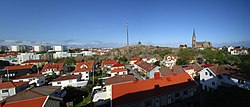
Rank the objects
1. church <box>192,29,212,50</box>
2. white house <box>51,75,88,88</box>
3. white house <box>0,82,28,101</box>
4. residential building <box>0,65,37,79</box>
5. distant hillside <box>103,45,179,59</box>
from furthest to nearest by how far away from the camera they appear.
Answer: church <box>192,29,212,50</box> < distant hillside <box>103,45,179,59</box> < residential building <box>0,65,37,79</box> < white house <box>51,75,88,88</box> < white house <box>0,82,28,101</box>

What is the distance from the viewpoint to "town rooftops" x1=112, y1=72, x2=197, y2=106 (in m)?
9.93

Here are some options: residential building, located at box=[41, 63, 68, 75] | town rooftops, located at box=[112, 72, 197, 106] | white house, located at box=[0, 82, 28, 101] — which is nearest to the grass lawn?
town rooftops, located at box=[112, 72, 197, 106]

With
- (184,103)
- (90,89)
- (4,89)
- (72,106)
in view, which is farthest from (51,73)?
(184,103)

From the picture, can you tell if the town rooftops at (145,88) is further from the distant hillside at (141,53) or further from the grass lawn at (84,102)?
the distant hillside at (141,53)

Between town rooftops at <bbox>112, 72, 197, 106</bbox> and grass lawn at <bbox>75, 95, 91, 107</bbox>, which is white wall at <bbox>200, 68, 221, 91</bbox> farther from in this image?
grass lawn at <bbox>75, 95, 91, 107</bbox>

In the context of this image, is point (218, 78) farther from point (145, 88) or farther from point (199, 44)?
point (199, 44)

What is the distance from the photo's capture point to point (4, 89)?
15344 millimetres

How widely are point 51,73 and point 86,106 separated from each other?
1987 cm

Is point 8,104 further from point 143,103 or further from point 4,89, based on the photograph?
point 143,103

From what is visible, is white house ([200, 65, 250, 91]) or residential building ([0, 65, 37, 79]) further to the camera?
residential building ([0, 65, 37, 79])

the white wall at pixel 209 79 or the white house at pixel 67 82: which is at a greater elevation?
the white wall at pixel 209 79

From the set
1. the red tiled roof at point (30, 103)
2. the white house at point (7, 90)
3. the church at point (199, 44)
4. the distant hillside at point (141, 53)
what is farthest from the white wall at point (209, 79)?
the church at point (199, 44)


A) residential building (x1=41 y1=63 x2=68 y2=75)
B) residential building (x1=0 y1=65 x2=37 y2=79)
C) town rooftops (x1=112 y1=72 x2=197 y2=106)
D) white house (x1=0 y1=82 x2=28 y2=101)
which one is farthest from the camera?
residential building (x1=41 y1=63 x2=68 y2=75)

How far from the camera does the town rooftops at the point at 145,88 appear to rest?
9927 mm
